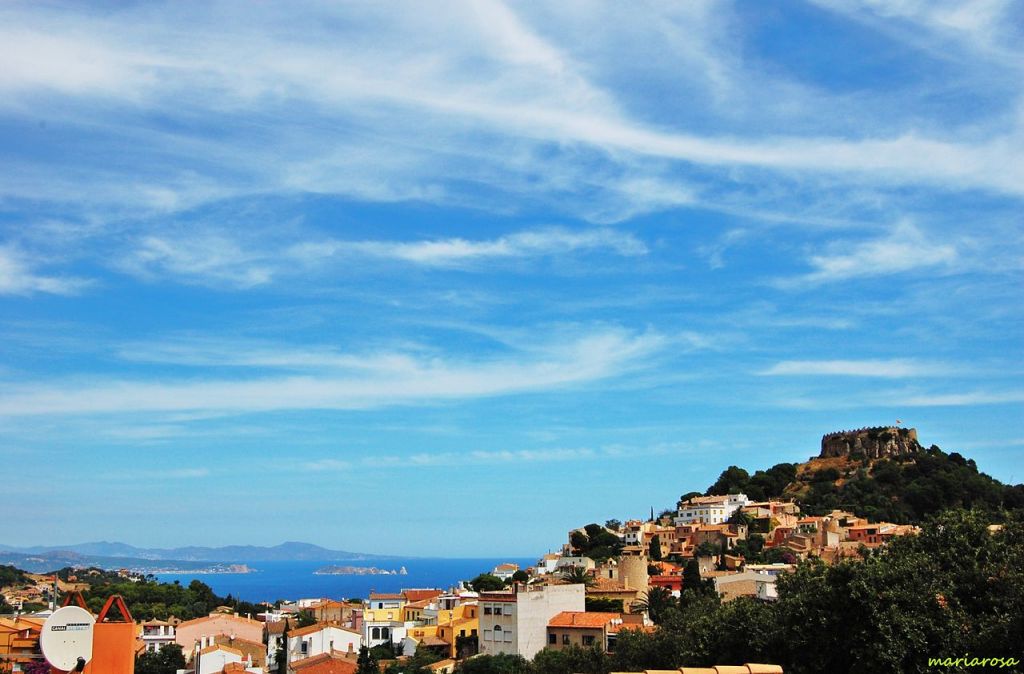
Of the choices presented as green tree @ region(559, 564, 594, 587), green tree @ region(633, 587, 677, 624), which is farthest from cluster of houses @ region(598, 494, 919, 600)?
green tree @ region(633, 587, 677, 624)

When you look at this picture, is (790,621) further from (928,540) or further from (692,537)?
(692,537)

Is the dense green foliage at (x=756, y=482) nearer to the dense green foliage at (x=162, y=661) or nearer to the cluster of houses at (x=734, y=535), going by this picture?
the cluster of houses at (x=734, y=535)

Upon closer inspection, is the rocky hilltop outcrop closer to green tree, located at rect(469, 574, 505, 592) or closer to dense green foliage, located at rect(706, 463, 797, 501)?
dense green foliage, located at rect(706, 463, 797, 501)

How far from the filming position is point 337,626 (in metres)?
62.9

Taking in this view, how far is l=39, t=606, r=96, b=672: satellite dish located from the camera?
15.9 m

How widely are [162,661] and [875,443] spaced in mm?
102014

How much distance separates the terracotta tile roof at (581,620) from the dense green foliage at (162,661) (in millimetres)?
19549

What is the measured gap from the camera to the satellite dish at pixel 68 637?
15.9 meters

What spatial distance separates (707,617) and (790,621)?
5.81 m

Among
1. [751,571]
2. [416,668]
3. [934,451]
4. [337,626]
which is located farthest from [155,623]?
[934,451]

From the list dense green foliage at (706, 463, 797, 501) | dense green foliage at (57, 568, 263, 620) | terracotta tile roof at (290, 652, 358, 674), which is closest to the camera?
terracotta tile roof at (290, 652, 358, 674)

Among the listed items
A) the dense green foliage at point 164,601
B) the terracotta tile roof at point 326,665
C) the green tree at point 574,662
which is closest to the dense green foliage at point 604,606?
the terracotta tile roof at point 326,665

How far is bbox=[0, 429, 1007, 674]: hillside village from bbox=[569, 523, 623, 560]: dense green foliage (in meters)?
0.39

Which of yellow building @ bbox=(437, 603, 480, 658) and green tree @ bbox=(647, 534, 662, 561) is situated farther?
green tree @ bbox=(647, 534, 662, 561)
